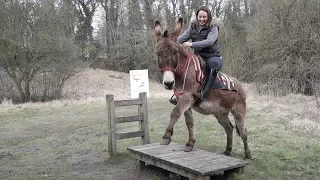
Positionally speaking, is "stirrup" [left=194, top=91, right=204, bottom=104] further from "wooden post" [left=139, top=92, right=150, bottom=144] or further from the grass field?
"wooden post" [left=139, top=92, right=150, bottom=144]

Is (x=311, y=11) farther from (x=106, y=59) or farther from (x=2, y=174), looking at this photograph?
(x=106, y=59)

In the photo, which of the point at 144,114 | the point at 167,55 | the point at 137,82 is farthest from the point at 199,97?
the point at 137,82

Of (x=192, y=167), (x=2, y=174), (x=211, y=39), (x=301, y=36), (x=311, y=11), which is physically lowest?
(x=2, y=174)

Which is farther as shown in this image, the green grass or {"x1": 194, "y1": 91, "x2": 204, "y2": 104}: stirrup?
the green grass

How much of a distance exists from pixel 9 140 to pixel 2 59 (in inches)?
440

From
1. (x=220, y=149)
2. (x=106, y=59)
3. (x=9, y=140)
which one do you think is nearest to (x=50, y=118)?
(x=9, y=140)

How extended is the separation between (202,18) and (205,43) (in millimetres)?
443

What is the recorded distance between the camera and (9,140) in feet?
34.7

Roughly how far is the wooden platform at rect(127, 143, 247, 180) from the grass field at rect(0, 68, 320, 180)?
47 centimetres

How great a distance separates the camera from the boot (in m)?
5.44

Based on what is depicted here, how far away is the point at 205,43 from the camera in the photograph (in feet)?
17.9

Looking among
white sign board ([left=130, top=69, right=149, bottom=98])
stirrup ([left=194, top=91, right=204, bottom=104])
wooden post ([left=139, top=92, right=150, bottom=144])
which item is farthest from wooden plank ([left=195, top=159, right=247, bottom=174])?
white sign board ([left=130, top=69, right=149, bottom=98])

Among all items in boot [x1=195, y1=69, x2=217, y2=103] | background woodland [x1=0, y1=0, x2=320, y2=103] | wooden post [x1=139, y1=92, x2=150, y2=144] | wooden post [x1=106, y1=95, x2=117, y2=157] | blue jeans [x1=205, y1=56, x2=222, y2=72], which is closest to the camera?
boot [x1=195, y1=69, x2=217, y2=103]

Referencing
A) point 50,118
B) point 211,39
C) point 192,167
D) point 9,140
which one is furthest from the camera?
point 50,118
